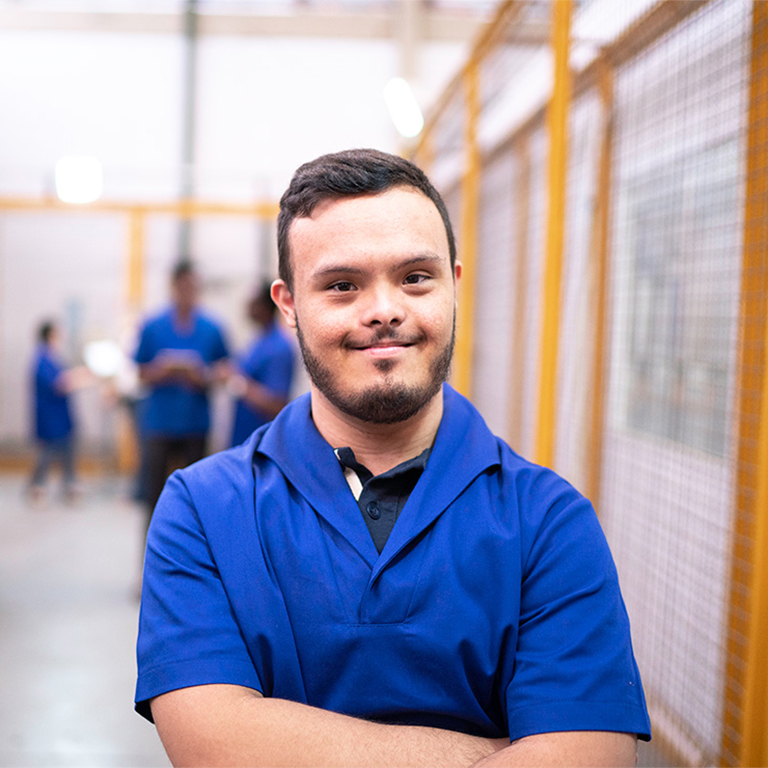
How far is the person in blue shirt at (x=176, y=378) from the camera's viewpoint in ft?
14.3

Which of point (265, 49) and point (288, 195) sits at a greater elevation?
point (265, 49)

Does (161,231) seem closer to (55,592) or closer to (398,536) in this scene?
(55,592)

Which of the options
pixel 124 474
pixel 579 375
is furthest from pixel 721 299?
pixel 124 474

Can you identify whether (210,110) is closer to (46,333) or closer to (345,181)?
(46,333)

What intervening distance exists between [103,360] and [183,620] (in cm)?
633

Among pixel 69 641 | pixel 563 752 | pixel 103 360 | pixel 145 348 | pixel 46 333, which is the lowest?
pixel 69 641

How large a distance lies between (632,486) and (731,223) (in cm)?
105

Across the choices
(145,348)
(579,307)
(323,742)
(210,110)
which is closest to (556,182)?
(579,307)

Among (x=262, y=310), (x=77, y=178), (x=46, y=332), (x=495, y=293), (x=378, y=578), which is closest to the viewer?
(x=378, y=578)

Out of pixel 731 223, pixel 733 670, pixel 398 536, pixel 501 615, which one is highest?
pixel 731 223

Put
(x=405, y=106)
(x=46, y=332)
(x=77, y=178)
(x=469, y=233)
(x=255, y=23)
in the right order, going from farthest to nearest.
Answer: (x=255, y=23), (x=46, y=332), (x=77, y=178), (x=405, y=106), (x=469, y=233)

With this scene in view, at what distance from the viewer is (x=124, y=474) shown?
322 inches

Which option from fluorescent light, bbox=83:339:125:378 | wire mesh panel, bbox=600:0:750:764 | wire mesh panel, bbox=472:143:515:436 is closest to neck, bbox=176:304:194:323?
wire mesh panel, bbox=472:143:515:436

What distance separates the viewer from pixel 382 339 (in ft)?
4.21
